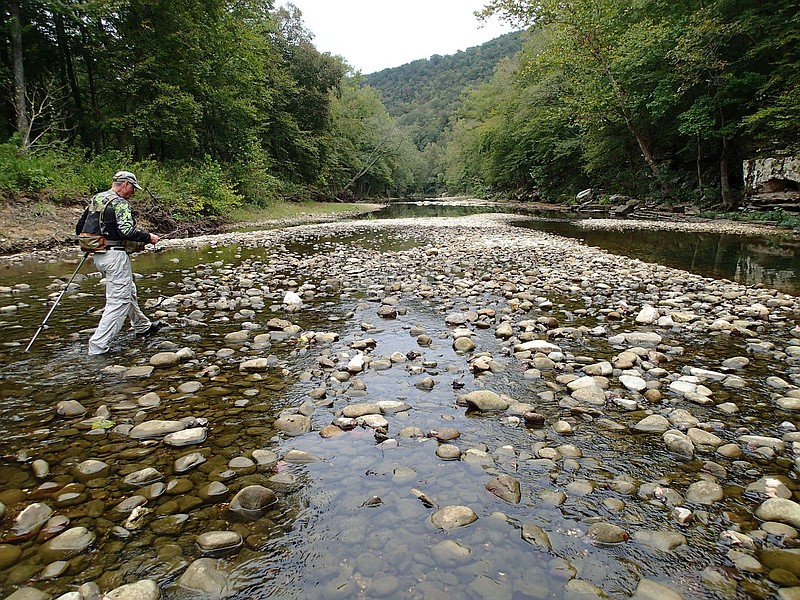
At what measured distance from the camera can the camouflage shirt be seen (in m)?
5.36

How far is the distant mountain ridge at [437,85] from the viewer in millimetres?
154500

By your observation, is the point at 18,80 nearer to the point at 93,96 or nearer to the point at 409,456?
the point at 93,96

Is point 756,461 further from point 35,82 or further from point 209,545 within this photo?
point 35,82

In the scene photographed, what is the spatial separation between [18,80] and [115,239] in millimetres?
17289

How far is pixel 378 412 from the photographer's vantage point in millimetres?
3742

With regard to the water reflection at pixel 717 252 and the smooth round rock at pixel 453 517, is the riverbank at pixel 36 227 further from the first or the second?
the water reflection at pixel 717 252

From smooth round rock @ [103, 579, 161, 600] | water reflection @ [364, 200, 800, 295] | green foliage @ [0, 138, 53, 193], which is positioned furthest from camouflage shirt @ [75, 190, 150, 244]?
green foliage @ [0, 138, 53, 193]

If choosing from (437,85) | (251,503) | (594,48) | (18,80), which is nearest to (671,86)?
(594,48)

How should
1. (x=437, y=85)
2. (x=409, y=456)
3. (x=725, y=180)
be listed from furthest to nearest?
(x=437, y=85) → (x=725, y=180) → (x=409, y=456)

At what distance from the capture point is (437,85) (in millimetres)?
180750

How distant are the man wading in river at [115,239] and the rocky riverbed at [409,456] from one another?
504 mm

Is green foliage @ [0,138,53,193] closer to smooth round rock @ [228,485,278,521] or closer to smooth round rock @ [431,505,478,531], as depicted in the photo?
smooth round rock @ [228,485,278,521]

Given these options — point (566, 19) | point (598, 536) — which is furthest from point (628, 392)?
point (566, 19)

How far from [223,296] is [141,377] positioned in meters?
3.53
